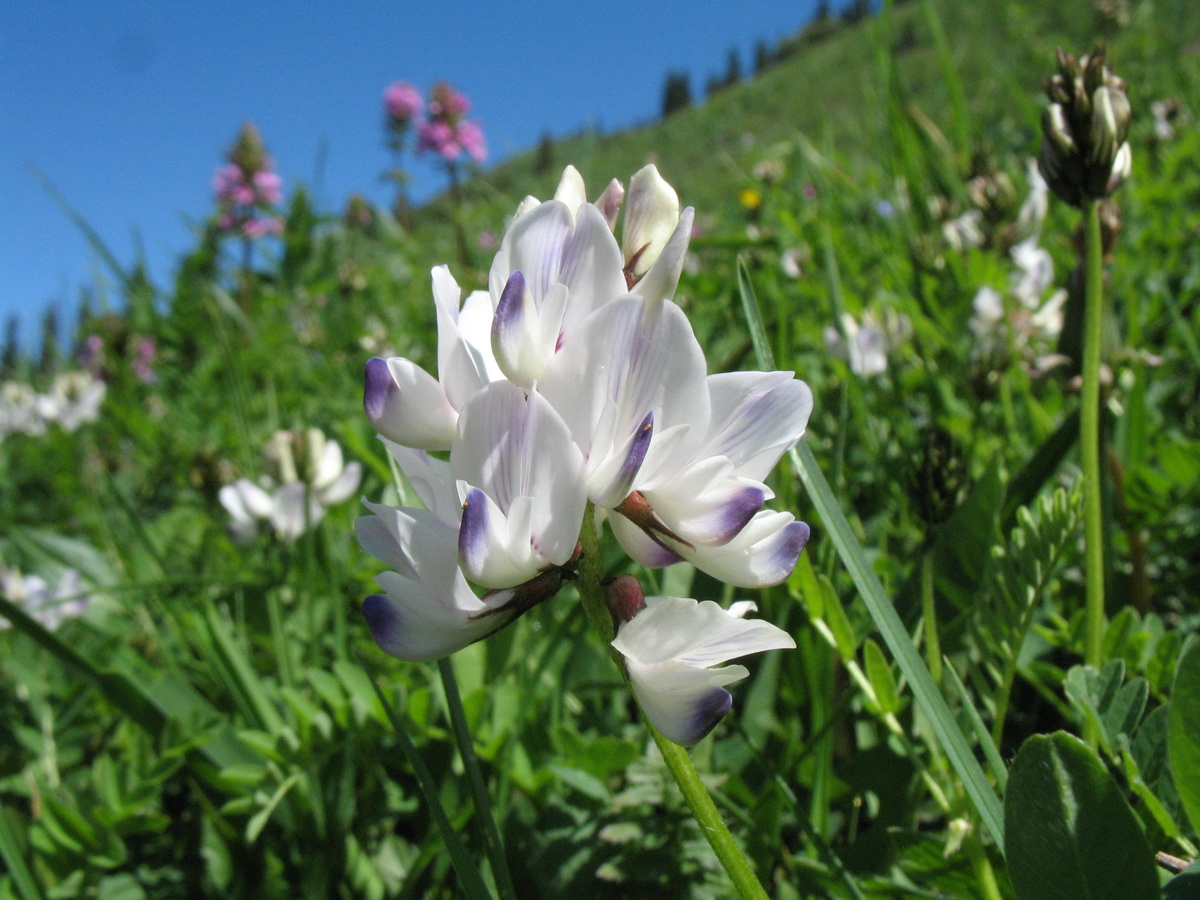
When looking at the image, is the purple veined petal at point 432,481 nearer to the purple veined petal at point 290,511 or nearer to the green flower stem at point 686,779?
the green flower stem at point 686,779

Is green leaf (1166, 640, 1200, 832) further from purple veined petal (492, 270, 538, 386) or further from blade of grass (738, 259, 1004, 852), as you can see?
purple veined petal (492, 270, 538, 386)

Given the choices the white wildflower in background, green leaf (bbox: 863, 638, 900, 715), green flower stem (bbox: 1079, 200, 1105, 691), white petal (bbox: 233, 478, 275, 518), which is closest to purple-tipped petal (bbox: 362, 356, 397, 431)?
green leaf (bbox: 863, 638, 900, 715)

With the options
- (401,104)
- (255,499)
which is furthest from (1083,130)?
(401,104)

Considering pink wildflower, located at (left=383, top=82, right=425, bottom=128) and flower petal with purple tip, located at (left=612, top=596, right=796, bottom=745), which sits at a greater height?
pink wildflower, located at (left=383, top=82, right=425, bottom=128)

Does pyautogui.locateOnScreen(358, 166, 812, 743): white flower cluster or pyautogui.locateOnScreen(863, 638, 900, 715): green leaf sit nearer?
pyautogui.locateOnScreen(358, 166, 812, 743): white flower cluster

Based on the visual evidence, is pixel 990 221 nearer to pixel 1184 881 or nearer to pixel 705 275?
pixel 705 275
